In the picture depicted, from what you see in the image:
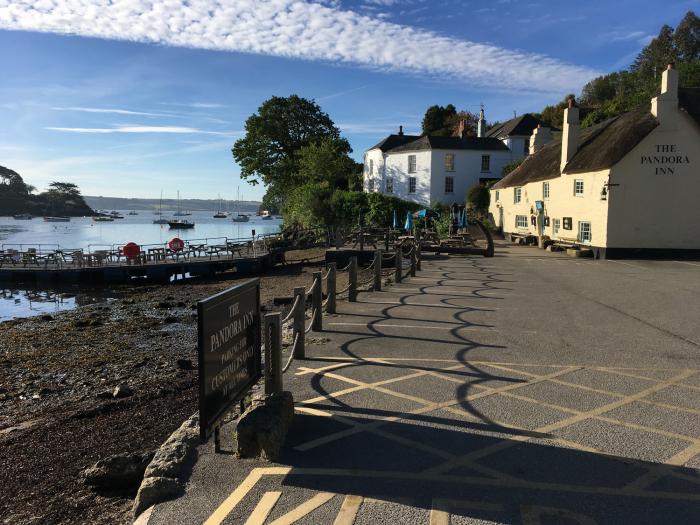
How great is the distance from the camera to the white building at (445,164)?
52.9 metres

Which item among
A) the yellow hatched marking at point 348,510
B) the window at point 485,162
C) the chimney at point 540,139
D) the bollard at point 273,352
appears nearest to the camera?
the yellow hatched marking at point 348,510

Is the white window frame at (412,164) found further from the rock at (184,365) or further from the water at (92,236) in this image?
the rock at (184,365)

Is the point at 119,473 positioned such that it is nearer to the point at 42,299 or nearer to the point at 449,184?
the point at 42,299

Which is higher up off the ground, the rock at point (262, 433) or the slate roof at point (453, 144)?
the slate roof at point (453, 144)

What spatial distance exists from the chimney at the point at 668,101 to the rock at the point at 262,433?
28.4m

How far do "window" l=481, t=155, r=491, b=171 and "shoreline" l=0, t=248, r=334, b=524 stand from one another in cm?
3807

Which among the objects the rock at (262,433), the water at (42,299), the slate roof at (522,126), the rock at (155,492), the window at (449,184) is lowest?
the water at (42,299)

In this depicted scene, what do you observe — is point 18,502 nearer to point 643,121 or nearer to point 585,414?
point 585,414

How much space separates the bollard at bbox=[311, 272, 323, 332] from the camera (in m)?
9.42

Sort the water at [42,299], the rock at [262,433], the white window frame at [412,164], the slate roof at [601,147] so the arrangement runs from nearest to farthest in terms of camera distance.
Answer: the rock at [262,433]
the water at [42,299]
the slate roof at [601,147]
the white window frame at [412,164]

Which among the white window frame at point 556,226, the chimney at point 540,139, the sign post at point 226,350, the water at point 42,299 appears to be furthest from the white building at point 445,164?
the sign post at point 226,350

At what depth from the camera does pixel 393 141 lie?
5991 centimetres

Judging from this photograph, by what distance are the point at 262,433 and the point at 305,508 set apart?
3.12ft

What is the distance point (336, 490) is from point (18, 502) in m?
3.41
